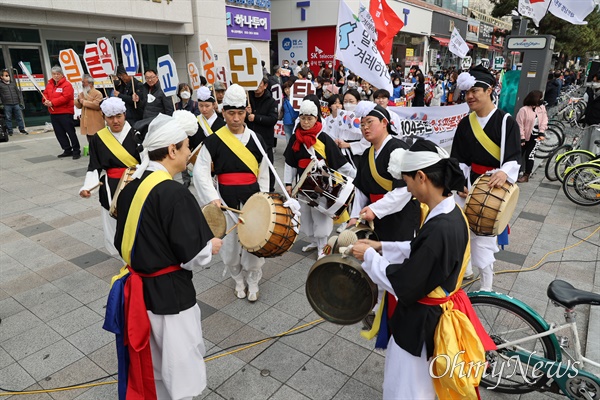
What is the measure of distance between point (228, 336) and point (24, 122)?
13.7 metres

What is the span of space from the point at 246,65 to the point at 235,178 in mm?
1805

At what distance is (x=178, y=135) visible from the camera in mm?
2420

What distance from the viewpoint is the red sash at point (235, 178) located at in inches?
161

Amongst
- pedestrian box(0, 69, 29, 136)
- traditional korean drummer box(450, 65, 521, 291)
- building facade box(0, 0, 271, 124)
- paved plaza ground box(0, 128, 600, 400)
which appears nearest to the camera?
paved plaza ground box(0, 128, 600, 400)

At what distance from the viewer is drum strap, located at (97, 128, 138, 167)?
433 cm

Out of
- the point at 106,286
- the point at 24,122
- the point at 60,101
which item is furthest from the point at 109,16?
the point at 106,286

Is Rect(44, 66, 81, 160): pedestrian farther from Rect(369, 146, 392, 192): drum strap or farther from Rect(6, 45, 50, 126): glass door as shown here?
Rect(369, 146, 392, 192): drum strap

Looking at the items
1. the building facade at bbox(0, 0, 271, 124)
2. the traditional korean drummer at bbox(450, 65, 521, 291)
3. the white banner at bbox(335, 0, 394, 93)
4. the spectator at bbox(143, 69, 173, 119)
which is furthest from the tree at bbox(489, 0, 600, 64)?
the traditional korean drummer at bbox(450, 65, 521, 291)

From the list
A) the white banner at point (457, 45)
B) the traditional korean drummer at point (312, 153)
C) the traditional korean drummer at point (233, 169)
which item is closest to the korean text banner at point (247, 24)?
the white banner at point (457, 45)

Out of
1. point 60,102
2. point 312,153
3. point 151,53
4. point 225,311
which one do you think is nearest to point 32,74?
point 151,53

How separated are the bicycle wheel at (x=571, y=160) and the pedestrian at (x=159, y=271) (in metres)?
7.82

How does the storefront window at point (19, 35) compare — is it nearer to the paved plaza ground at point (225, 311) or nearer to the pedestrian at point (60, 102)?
the pedestrian at point (60, 102)

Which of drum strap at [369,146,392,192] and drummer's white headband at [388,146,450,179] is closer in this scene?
drummer's white headband at [388,146,450,179]

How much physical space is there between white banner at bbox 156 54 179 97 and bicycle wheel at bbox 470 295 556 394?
6273 mm
